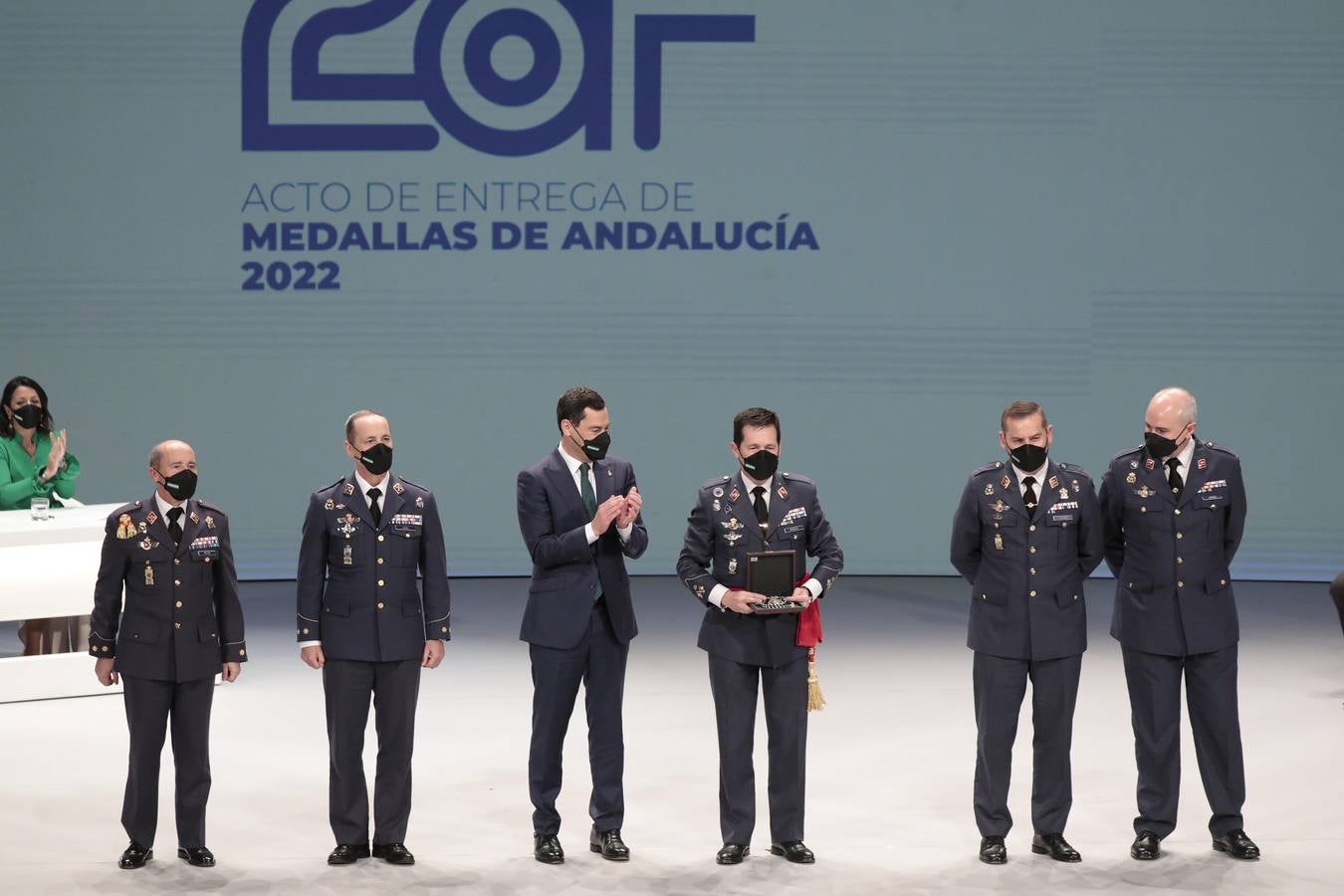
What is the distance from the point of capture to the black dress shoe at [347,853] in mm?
5492

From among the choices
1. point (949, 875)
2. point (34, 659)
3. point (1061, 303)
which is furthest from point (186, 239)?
point (949, 875)

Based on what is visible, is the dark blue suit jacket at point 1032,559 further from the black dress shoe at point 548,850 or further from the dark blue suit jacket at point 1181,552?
the black dress shoe at point 548,850

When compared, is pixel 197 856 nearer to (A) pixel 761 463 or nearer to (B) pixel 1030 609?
(A) pixel 761 463

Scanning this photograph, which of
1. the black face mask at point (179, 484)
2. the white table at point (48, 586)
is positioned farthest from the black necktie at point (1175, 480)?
the white table at point (48, 586)

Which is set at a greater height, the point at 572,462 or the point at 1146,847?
the point at 572,462

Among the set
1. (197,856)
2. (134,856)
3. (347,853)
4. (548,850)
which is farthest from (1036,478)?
(134,856)

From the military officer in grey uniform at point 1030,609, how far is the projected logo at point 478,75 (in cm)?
627

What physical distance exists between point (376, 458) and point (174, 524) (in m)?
0.73

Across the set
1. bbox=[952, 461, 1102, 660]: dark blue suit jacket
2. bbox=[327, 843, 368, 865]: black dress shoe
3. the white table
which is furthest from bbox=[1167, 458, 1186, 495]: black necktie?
the white table

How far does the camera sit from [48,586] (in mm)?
7824

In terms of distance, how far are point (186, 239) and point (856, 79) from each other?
469 centimetres

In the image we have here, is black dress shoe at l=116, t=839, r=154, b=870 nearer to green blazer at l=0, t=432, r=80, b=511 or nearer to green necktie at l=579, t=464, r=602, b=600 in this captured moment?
green necktie at l=579, t=464, r=602, b=600

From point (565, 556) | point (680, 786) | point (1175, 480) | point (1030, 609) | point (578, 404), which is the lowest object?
point (680, 786)

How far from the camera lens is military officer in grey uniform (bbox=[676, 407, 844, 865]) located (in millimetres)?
5500
